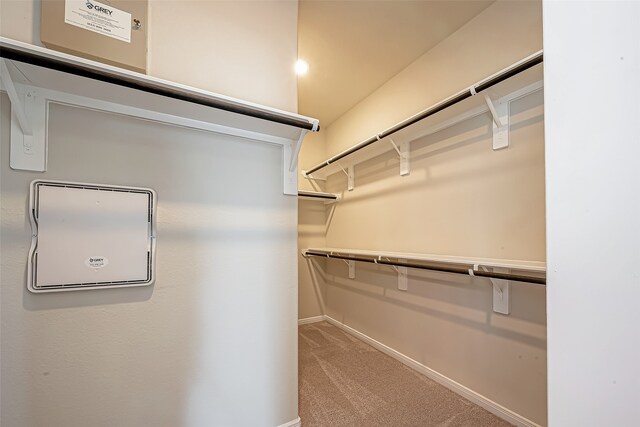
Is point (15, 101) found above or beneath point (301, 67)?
beneath

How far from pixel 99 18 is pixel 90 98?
0.28m

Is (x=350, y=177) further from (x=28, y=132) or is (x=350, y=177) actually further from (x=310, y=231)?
(x=28, y=132)

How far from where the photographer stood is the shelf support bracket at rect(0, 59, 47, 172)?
3.02 feet

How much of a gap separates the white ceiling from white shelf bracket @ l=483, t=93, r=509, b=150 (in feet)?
2.24

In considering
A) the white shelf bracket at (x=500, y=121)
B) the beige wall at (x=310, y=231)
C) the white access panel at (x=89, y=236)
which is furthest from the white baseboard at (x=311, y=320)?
the white shelf bracket at (x=500, y=121)

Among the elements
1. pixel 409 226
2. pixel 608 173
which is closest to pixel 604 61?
pixel 608 173

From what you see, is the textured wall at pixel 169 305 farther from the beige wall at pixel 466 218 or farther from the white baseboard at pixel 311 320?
the white baseboard at pixel 311 320

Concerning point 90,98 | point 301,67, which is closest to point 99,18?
point 90,98

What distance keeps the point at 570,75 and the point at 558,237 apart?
0.27 m

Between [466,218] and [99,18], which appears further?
[466,218]

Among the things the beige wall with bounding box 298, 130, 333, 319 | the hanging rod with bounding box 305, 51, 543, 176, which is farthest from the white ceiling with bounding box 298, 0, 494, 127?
the beige wall with bounding box 298, 130, 333, 319

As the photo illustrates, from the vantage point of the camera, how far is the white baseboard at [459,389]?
1494 mm

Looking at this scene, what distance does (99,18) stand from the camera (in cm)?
95

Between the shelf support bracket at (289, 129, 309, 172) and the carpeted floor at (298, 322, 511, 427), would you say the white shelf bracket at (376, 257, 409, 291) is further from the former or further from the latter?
the shelf support bracket at (289, 129, 309, 172)
